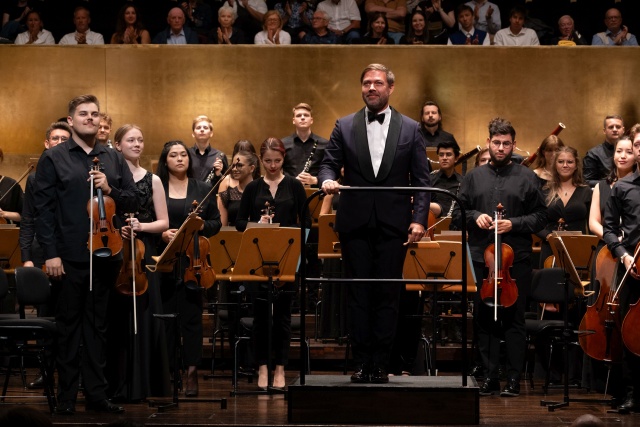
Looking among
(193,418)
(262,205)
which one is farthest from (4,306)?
(193,418)

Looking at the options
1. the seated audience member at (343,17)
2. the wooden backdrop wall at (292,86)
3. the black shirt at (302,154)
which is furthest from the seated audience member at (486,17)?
the black shirt at (302,154)

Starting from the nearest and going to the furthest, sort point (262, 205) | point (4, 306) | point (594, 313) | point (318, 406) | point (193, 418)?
1. point (318, 406)
2. point (193, 418)
3. point (594, 313)
4. point (262, 205)
5. point (4, 306)

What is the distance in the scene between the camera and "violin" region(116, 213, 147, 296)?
5.27 metres

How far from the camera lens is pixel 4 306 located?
7.07m

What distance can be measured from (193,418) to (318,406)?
2.43ft

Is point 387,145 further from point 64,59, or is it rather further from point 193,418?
point 64,59

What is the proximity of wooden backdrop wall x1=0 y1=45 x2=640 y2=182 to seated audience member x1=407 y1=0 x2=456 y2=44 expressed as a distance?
24 cm

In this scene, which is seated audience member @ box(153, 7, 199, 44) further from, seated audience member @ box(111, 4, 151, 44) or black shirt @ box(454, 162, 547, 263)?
black shirt @ box(454, 162, 547, 263)

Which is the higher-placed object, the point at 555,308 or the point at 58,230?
the point at 58,230

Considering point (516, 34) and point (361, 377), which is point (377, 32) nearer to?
point (516, 34)

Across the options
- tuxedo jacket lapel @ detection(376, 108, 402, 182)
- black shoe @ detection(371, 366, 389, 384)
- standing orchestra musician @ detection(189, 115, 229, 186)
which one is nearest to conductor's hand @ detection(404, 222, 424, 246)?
tuxedo jacket lapel @ detection(376, 108, 402, 182)

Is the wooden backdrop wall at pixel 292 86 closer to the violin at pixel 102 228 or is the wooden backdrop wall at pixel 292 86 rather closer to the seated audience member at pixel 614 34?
the seated audience member at pixel 614 34

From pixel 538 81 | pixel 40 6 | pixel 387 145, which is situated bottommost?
pixel 387 145

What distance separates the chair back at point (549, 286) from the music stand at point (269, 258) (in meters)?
1.44
